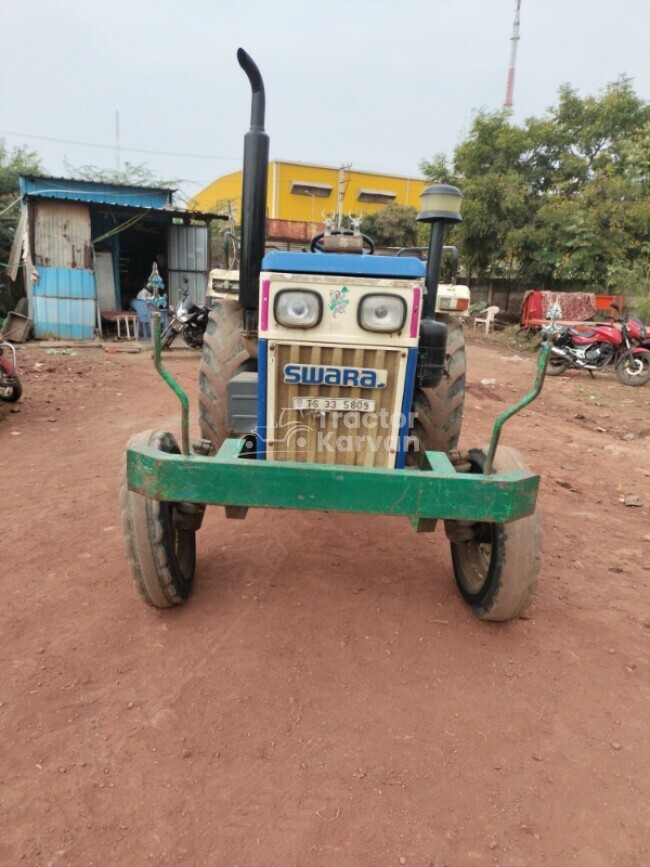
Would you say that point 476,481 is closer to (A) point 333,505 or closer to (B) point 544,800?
(A) point 333,505

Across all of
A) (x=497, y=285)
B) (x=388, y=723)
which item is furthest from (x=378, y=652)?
(x=497, y=285)

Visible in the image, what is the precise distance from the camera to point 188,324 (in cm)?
1152

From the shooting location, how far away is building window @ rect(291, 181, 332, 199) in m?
29.4

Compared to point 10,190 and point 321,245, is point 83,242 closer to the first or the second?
point 10,190

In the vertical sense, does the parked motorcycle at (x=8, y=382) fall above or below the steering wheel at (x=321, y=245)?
below

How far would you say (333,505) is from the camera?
222 cm

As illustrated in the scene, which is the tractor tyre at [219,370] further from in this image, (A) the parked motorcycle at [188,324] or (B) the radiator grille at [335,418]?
(A) the parked motorcycle at [188,324]

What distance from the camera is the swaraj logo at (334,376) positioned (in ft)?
8.57

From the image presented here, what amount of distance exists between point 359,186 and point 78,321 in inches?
881

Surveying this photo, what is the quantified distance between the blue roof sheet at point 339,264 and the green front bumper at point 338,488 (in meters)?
0.85

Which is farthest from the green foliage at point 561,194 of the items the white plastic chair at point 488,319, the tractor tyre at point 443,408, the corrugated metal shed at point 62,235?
the tractor tyre at point 443,408

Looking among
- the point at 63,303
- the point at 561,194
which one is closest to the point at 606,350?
the point at 561,194

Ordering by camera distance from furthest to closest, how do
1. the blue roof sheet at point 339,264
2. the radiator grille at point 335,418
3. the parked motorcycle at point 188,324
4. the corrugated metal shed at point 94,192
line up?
the corrugated metal shed at point 94,192 → the parked motorcycle at point 188,324 → the radiator grille at point 335,418 → the blue roof sheet at point 339,264

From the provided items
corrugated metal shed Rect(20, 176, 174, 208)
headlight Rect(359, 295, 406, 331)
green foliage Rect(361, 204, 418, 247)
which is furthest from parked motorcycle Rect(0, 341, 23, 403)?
green foliage Rect(361, 204, 418, 247)
